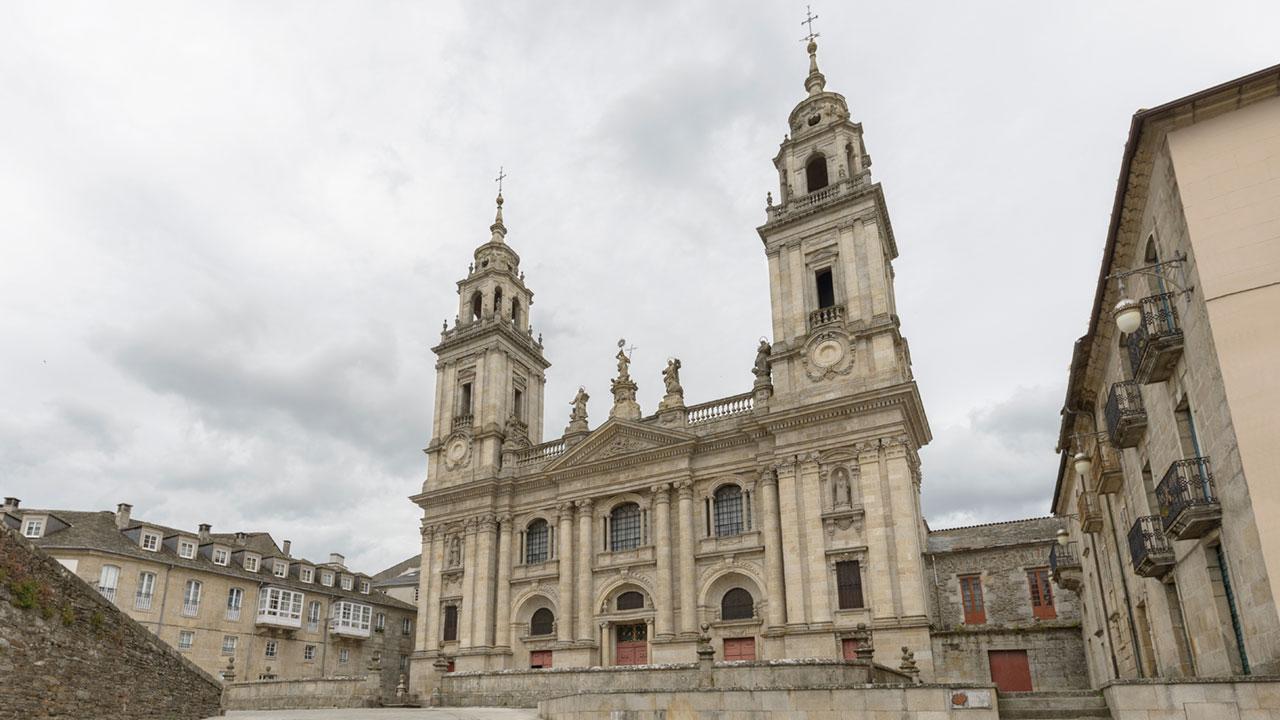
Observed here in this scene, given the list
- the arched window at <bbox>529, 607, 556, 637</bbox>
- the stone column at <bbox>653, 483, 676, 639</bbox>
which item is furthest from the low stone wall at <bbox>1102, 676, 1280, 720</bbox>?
the arched window at <bbox>529, 607, 556, 637</bbox>

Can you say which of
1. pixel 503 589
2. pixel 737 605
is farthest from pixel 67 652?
pixel 503 589

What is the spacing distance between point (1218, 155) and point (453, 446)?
3373 centimetres

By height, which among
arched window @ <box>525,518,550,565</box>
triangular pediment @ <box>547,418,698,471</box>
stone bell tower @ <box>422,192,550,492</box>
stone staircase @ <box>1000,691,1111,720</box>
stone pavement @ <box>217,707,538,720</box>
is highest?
stone bell tower @ <box>422,192,550,492</box>

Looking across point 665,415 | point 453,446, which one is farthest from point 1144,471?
point 453,446

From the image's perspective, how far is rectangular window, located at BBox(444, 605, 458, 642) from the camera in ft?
120

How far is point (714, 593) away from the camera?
3130cm

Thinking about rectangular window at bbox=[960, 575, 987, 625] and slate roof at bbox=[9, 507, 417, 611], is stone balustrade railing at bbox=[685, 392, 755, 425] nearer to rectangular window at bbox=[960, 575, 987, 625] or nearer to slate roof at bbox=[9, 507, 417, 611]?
rectangular window at bbox=[960, 575, 987, 625]

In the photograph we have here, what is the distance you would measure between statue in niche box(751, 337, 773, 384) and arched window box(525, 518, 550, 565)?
1147 centimetres

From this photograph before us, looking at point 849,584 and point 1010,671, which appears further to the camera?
point 849,584

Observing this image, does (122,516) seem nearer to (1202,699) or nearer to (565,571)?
(565,571)

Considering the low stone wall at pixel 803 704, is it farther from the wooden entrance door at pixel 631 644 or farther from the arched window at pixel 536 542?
the arched window at pixel 536 542

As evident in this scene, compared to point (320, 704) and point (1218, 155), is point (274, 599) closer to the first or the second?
point (320, 704)

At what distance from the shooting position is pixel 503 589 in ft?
118

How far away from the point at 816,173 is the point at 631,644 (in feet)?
70.3
